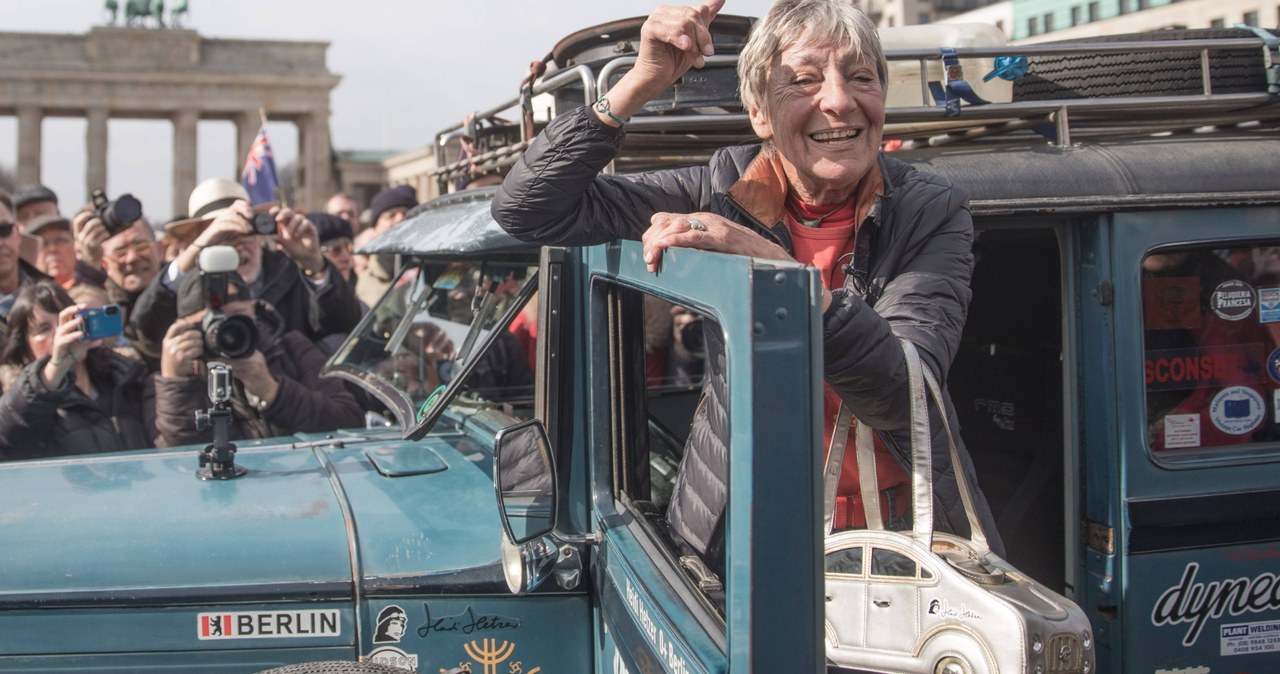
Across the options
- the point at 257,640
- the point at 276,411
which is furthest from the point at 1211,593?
the point at 276,411

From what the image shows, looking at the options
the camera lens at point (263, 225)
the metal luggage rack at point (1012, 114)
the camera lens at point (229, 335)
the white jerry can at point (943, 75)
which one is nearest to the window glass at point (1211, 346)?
the metal luggage rack at point (1012, 114)

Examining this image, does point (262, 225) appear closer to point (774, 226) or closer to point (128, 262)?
point (128, 262)

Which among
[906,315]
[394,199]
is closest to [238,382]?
[906,315]

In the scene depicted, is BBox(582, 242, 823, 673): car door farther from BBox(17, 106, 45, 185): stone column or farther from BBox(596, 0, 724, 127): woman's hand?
BBox(17, 106, 45, 185): stone column

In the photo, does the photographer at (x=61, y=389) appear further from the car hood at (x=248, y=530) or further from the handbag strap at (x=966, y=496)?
the handbag strap at (x=966, y=496)

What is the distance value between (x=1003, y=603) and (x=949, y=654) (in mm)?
131

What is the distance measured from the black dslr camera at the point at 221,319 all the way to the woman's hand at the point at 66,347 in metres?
0.48

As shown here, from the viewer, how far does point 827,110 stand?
2104 mm

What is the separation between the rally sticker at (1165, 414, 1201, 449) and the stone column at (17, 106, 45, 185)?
7373 centimetres

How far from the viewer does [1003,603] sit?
1645mm

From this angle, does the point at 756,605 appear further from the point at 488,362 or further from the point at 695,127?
the point at 488,362

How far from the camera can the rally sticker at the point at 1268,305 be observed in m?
2.76

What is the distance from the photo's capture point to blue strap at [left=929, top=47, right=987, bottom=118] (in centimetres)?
279
